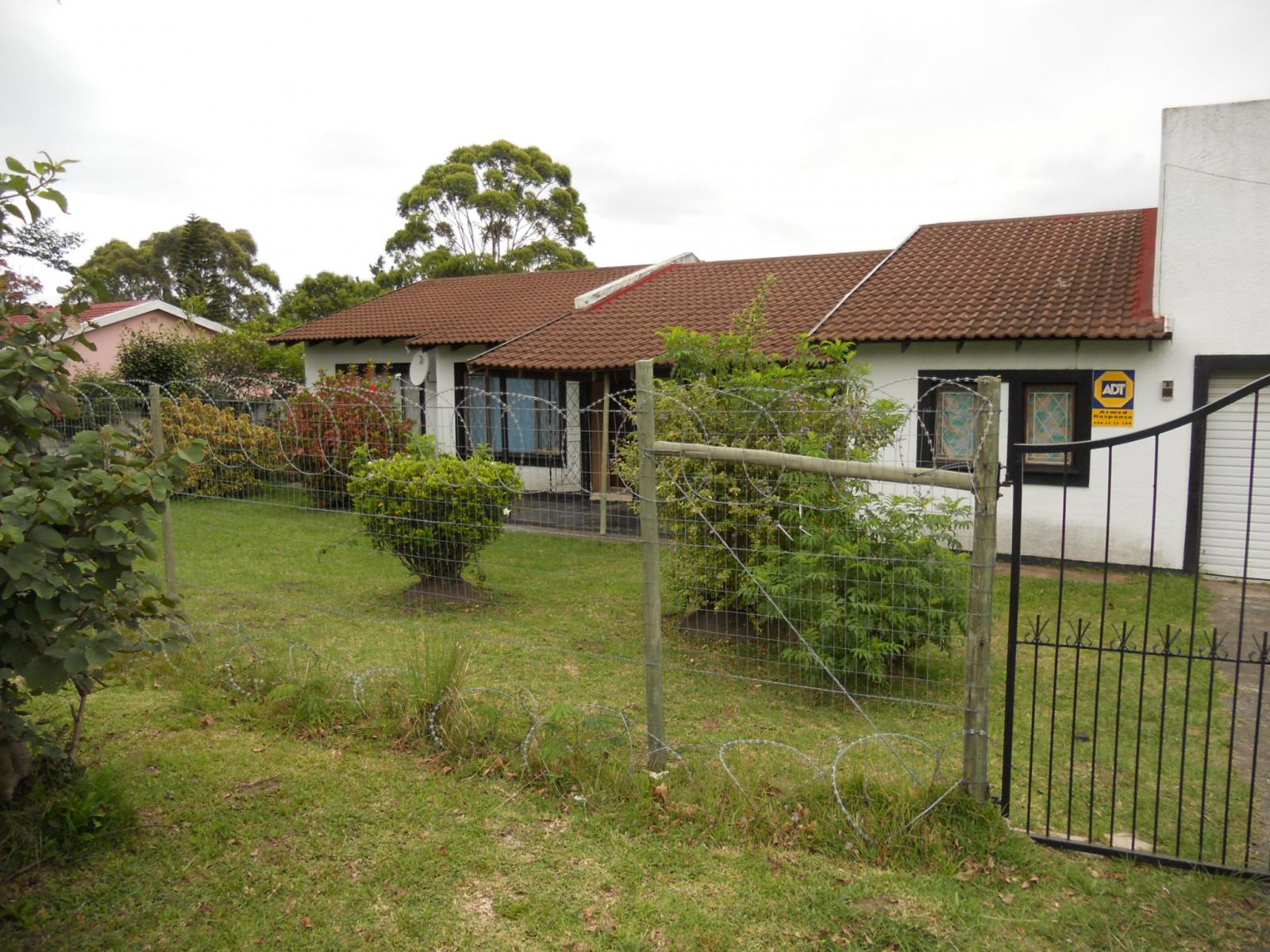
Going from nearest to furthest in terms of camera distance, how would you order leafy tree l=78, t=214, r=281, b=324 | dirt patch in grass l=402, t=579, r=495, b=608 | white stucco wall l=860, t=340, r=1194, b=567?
dirt patch in grass l=402, t=579, r=495, b=608
white stucco wall l=860, t=340, r=1194, b=567
leafy tree l=78, t=214, r=281, b=324

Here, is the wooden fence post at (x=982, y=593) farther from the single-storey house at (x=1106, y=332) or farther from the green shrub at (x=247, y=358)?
the green shrub at (x=247, y=358)

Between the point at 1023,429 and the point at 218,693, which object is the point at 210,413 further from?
the point at 1023,429

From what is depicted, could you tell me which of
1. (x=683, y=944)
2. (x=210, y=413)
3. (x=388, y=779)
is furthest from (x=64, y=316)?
(x=210, y=413)

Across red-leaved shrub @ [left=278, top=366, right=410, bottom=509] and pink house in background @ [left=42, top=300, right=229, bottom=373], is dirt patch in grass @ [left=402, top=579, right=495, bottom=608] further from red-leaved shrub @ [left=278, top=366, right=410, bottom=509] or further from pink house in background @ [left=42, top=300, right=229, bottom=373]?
pink house in background @ [left=42, top=300, right=229, bottom=373]

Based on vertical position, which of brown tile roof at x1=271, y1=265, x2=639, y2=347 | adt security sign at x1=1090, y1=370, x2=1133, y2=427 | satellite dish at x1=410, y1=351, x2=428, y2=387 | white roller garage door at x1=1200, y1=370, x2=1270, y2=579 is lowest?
white roller garage door at x1=1200, y1=370, x2=1270, y2=579

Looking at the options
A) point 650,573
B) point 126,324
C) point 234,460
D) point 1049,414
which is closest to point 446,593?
point 234,460

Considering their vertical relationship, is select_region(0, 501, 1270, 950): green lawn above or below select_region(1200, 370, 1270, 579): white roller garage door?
below

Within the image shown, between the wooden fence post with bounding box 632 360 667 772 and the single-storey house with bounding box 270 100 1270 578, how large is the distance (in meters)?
1.87

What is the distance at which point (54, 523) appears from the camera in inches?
136

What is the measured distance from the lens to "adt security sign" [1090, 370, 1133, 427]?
1044cm

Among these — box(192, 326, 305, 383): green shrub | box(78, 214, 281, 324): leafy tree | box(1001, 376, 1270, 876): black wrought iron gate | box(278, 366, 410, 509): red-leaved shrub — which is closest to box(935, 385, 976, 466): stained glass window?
box(1001, 376, 1270, 876): black wrought iron gate

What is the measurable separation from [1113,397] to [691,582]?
6.39 meters

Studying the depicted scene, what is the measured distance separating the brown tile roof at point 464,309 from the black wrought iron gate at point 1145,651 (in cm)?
1084

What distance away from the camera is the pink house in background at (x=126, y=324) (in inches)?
994
